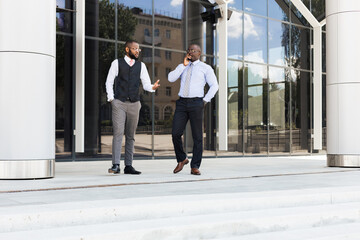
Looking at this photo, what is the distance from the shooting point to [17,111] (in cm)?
630

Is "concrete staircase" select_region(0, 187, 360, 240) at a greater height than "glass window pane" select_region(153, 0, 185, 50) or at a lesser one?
lesser

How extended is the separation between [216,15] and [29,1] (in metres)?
9.42

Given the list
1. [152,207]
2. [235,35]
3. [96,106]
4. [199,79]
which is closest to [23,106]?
[199,79]

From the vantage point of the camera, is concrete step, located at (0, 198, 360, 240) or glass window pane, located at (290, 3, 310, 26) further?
glass window pane, located at (290, 3, 310, 26)

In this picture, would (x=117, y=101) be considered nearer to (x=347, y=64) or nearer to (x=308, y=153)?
(x=347, y=64)

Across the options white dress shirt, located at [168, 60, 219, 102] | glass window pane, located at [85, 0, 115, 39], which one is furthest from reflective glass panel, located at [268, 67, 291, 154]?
white dress shirt, located at [168, 60, 219, 102]

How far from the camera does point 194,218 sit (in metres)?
4.25

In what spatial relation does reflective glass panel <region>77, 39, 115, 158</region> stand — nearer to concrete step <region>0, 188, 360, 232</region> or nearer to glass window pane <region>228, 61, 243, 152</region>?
glass window pane <region>228, 61, 243, 152</region>

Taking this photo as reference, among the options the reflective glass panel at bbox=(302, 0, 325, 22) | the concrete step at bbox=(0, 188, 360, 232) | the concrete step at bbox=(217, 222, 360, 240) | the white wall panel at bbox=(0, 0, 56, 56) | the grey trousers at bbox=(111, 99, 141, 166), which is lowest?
the concrete step at bbox=(217, 222, 360, 240)

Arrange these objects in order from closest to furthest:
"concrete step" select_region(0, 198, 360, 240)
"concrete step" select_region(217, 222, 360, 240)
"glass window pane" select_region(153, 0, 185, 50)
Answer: "concrete step" select_region(0, 198, 360, 240)
"concrete step" select_region(217, 222, 360, 240)
"glass window pane" select_region(153, 0, 185, 50)

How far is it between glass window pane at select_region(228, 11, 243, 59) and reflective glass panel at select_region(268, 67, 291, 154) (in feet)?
6.01

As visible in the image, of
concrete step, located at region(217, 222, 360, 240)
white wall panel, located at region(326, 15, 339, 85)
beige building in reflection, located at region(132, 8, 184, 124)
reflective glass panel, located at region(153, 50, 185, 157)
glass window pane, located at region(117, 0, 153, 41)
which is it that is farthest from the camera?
reflective glass panel, located at region(153, 50, 185, 157)

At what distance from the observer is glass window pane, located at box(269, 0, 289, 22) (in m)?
17.7

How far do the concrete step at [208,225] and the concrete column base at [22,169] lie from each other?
2798 mm
